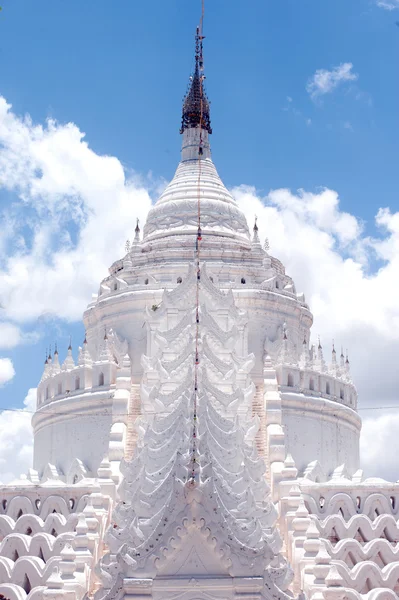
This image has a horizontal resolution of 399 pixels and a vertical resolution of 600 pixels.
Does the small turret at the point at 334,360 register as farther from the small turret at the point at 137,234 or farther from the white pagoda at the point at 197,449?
the small turret at the point at 137,234

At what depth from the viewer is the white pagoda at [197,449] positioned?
17266 millimetres

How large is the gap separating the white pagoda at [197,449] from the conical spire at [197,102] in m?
3.10

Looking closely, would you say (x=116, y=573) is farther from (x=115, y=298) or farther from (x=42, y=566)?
(x=115, y=298)

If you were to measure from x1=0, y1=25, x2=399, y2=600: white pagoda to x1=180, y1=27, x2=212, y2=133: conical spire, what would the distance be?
3.10m

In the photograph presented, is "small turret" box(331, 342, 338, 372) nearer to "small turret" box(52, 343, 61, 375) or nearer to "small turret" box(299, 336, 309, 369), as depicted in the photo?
"small turret" box(299, 336, 309, 369)

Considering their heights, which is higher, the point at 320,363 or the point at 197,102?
the point at 197,102

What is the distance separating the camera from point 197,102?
45938 millimetres

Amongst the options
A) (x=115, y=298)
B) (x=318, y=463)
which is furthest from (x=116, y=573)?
(x=115, y=298)

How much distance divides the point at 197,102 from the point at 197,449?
101 feet

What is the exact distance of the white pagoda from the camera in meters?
17.3

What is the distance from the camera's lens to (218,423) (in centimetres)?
2231

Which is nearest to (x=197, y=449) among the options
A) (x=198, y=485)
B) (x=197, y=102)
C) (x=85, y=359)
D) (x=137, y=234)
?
(x=198, y=485)

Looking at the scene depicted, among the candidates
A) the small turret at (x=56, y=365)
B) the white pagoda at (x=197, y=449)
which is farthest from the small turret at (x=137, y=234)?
the small turret at (x=56, y=365)

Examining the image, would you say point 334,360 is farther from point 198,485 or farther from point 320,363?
point 198,485
